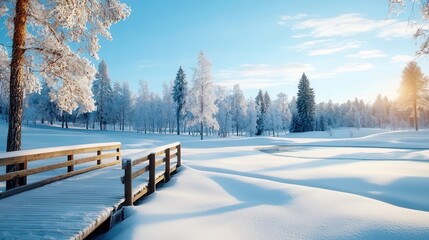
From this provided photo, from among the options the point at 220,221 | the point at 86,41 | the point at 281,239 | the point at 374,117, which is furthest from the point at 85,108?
the point at 374,117

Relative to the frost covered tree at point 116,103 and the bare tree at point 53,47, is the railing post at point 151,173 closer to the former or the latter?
the bare tree at point 53,47

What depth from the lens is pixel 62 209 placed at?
229 inches

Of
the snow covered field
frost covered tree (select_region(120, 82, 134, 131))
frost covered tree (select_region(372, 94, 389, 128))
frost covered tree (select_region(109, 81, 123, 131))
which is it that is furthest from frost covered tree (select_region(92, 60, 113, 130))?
frost covered tree (select_region(372, 94, 389, 128))

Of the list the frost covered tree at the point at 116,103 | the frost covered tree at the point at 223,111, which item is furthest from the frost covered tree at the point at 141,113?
the frost covered tree at the point at 223,111

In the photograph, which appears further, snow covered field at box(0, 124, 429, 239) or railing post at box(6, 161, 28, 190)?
railing post at box(6, 161, 28, 190)

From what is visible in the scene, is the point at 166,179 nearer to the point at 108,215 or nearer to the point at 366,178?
the point at 108,215

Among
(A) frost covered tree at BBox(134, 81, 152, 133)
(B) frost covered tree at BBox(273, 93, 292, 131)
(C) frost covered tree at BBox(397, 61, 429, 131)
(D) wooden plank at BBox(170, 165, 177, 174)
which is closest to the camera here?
(D) wooden plank at BBox(170, 165, 177, 174)

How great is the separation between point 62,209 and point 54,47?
5.82 m

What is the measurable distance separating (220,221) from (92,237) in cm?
257

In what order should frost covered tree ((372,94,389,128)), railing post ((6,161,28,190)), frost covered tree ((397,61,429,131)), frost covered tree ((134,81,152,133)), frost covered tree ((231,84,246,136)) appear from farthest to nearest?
frost covered tree ((372,94,389,128)) < frost covered tree ((134,81,152,133)) < frost covered tree ((231,84,246,136)) < frost covered tree ((397,61,429,131)) < railing post ((6,161,28,190))

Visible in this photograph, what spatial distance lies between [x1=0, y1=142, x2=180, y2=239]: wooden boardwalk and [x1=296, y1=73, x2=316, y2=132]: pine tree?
210 ft

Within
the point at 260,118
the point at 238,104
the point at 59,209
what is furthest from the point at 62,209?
the point at 260,118

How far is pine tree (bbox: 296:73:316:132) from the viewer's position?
6812 centimetres

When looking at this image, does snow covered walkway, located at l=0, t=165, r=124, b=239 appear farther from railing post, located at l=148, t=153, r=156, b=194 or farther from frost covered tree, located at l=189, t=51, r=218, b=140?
frost covered tree, located at l=189, t=51, r=218, b=140
